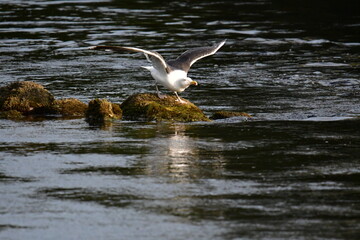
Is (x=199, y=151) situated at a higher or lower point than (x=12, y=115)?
lower

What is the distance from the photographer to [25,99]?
49.1ft

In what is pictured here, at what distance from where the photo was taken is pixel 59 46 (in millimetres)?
24125

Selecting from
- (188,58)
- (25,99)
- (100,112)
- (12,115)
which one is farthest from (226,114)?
(12,115)

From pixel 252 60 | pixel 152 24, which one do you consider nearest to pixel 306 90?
pixel 252 60

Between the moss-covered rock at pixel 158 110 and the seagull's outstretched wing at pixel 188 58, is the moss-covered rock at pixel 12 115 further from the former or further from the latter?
the seagull's outstretched wing at pixel 188 58

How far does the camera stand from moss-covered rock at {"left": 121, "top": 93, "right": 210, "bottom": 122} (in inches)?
562

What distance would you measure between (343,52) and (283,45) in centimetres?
212

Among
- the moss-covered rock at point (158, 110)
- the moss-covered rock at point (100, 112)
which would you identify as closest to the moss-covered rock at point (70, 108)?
the moss-covered rock at point (100, 112)

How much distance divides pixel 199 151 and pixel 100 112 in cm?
305

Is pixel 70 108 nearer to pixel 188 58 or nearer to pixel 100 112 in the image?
pixel 100 112

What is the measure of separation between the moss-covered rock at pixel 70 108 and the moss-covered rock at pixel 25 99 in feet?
0.47

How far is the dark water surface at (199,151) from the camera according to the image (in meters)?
8.58

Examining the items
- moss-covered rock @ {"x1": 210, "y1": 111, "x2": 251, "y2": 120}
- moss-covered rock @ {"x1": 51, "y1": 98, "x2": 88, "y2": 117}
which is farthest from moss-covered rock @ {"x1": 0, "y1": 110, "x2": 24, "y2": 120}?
moss-covered rock @ {"x1": 210, "y1": 111, "x2": 251, "y2": 120}

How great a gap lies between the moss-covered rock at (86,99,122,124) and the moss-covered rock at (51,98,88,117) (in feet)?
1.08
